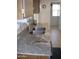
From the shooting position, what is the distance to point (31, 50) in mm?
2098

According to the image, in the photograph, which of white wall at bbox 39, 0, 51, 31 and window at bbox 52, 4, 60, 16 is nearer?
white wall at bbox 39, 0, 51, 31

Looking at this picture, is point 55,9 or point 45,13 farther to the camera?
point 55,9

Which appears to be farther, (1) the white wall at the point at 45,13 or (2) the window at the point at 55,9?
(2) the window at the point at 55,9

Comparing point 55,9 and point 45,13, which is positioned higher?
point 55,9
